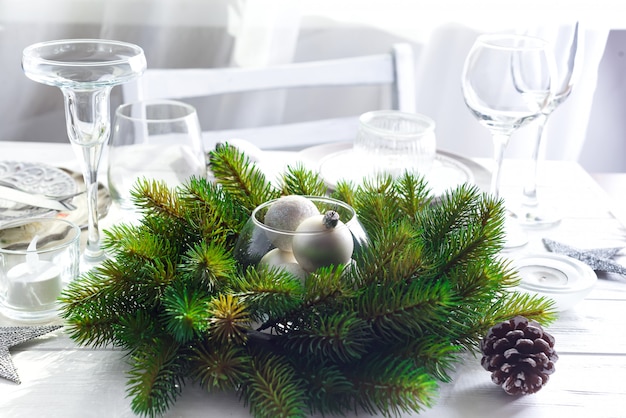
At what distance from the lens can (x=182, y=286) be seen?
0.62m

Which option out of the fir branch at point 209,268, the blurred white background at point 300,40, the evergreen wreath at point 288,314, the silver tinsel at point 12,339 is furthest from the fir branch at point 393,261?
the blurred white background at point 300,40

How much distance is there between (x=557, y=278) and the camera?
816 millimetres

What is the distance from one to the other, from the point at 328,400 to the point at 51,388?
235 mm

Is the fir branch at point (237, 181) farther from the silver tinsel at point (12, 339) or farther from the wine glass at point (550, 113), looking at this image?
the wine glass at point (550, 113)

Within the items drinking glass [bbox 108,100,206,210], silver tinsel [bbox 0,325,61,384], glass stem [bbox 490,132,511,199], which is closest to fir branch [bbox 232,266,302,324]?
silver tinsel [bbox 0,325,61,384]

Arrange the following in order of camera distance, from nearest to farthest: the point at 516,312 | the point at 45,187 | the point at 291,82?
the point at 516,312
the point at 45,187
the point at 291,82

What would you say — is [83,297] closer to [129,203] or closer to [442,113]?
[129,203]

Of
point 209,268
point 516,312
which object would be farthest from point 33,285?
point 516,312

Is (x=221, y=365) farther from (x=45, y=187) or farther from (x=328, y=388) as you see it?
(x=45, y=187)

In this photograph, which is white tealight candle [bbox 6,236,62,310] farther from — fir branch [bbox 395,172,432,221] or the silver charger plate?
fir branch [bbox 395,172,432,221]

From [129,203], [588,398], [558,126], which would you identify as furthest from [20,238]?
[558,126]

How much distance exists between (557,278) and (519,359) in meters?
0.22

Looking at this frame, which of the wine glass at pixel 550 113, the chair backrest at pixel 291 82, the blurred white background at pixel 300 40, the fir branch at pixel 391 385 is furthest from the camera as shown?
the blurred white background at pixel 300 40

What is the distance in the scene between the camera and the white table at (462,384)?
606 mm
